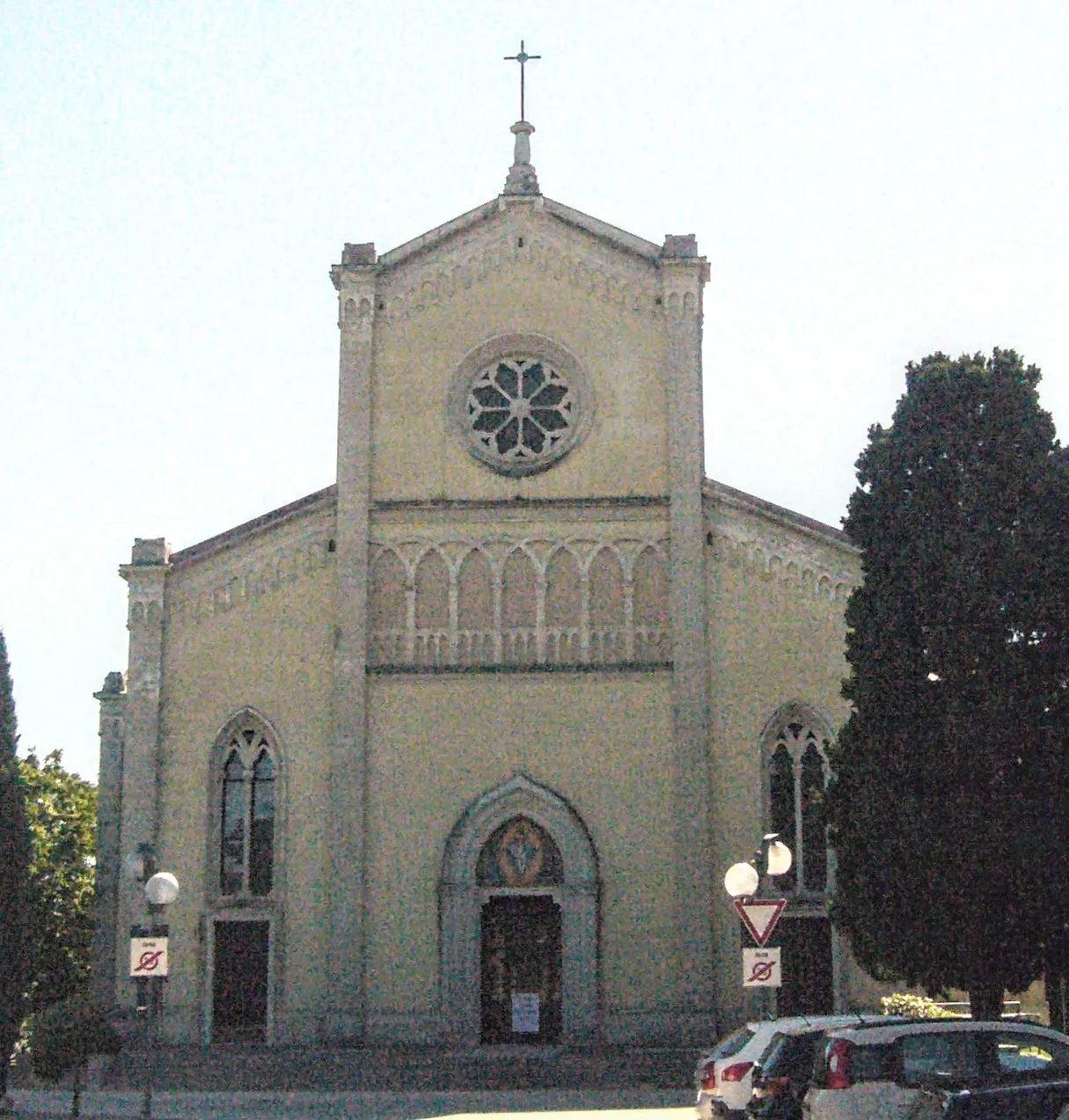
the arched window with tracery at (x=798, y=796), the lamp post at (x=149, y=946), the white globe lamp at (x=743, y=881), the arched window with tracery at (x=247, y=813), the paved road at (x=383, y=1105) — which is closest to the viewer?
the white globe lamp at (x=743, y=881)

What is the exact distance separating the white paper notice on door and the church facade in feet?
0.12

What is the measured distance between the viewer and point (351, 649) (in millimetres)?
30141

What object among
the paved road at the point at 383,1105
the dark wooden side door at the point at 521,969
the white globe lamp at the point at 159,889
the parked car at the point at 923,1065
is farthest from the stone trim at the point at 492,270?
the parked car at the point at 923,1065

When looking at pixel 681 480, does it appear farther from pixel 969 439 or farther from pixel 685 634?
pixel 969 439

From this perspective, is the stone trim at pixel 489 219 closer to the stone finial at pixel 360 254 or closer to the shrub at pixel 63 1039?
the stone finial at pixel 360 254

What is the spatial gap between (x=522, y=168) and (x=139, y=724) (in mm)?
12545

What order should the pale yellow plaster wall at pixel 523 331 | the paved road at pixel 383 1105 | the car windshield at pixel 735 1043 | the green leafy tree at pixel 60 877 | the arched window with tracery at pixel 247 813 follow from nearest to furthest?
1. the car windshield at pixel 735 1043
2. the paved road at pixel 383 1105
3. the arched window with tracery at pixel 247 813
4. the pale yellow plaster wall at pixel 523 331
5. the green leafy tree at pixel 60 877

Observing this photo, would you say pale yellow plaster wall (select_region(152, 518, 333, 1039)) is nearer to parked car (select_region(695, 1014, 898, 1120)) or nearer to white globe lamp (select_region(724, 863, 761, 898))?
white globe lamp (select_region(724, 863, 761, 898))

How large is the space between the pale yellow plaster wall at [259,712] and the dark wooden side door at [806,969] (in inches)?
305

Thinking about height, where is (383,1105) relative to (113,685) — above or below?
below

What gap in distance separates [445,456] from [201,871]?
27.4 ft

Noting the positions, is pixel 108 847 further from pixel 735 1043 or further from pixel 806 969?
pixel 735 1043

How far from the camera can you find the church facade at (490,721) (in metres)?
29.2

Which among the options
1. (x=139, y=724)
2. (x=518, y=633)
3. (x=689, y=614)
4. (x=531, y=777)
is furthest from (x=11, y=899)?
(x=689, y=614)
